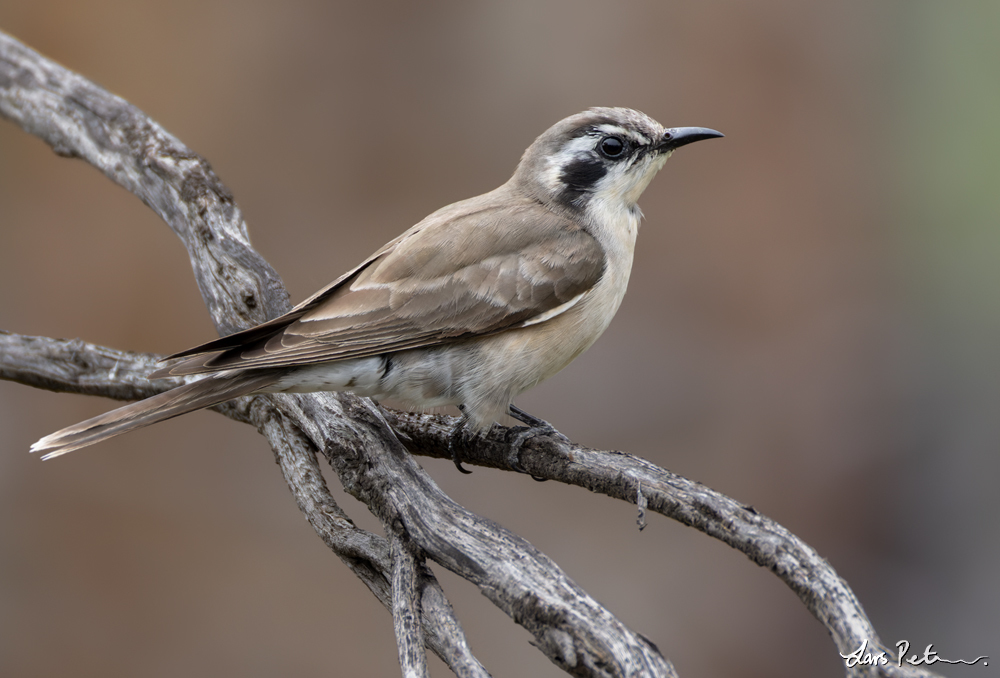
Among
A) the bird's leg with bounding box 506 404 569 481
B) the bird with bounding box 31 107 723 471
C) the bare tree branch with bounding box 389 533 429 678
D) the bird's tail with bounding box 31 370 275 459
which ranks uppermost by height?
the bird with bounding box 31 107 723 471

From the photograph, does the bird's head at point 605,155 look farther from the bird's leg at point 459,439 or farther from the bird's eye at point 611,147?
the bird's leg at point 459,439

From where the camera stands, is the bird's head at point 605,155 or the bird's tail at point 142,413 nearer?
the bird's tail at point 142,413

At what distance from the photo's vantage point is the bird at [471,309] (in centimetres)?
277

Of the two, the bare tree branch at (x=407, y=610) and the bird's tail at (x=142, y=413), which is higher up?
the bird's tail at (x=142, y=413)

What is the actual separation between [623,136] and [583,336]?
864 millimetres

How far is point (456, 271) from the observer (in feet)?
10.2

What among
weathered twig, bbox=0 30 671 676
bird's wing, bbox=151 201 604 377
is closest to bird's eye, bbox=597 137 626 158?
bird's wing, bbox=151 201 604 377

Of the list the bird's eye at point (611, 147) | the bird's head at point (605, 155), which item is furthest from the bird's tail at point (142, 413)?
the bird's eye at point (611, 147)

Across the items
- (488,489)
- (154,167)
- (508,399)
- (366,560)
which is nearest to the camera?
(366,560)

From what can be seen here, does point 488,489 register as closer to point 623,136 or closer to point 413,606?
point 623,136

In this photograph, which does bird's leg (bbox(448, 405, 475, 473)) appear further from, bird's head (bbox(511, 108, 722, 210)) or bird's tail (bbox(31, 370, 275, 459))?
bird's head (bbox(511, 108, 722, 210))

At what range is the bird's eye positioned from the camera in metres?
3.45

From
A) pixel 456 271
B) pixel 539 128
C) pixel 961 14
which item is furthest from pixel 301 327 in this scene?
pixel 961 14

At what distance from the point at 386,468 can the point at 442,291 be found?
0.68 meters
